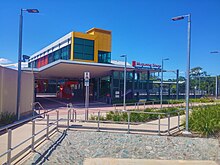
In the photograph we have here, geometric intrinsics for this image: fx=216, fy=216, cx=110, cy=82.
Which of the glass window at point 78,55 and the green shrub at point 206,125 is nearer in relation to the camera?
the green shrub at point 206,125

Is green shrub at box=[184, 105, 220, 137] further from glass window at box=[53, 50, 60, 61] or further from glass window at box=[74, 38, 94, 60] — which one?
glass window at box=[53, 50, 60, 61]

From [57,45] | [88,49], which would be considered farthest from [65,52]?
[57,45]

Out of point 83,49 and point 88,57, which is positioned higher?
point 83,49

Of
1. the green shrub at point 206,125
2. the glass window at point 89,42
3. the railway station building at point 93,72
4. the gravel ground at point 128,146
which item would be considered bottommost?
the gravel ground at point 128,146

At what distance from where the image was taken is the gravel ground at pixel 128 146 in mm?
8430

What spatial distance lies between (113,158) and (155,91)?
37.0 meters

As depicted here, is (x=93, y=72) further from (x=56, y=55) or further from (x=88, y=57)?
(x=56, y=55)

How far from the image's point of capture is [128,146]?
9.09 meters

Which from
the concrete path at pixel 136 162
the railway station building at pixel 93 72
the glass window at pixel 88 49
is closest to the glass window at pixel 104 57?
the railway station building at pixel 93 72

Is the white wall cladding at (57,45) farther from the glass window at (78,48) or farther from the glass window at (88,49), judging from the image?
the glass window at (88,49)

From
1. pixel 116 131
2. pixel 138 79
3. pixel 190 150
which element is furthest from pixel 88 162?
pixel 138 79

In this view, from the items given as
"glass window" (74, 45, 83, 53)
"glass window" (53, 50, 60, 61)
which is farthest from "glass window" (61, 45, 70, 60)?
"glass window" (53, 50, 60, 61)

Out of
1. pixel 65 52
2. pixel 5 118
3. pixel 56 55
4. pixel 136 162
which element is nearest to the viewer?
pixel 136 162

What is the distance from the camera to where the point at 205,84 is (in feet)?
236
